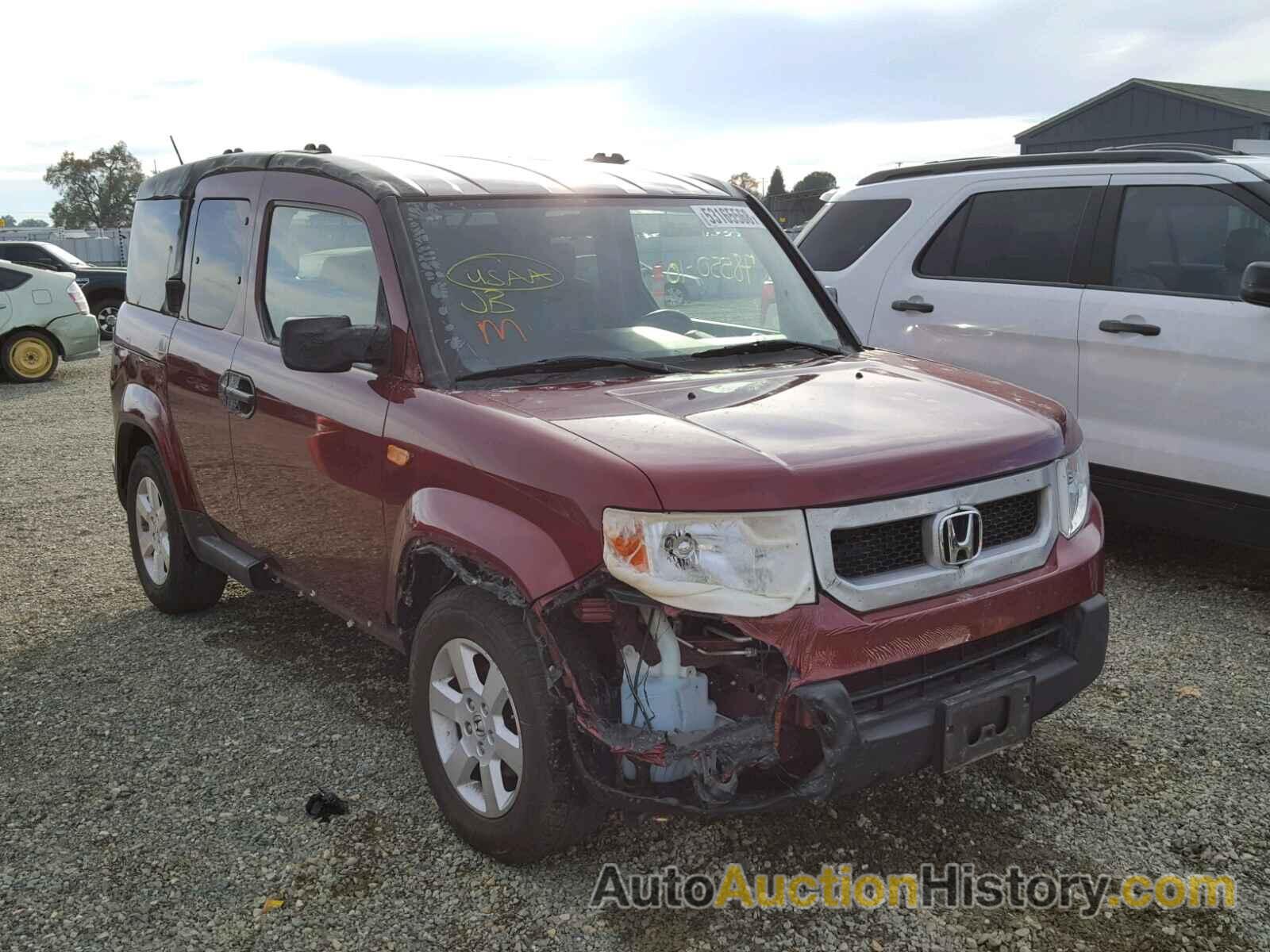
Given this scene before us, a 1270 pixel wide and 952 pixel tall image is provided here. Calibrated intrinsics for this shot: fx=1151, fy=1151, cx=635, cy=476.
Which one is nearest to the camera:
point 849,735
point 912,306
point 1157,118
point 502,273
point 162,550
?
point 849,735

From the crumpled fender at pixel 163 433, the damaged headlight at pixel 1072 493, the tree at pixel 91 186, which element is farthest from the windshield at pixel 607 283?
the tree at pixel 91 186

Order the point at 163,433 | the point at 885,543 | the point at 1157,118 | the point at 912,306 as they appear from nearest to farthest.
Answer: the point at 885,543, the point at 163,433, the point at 912,306, the point at 1157,118

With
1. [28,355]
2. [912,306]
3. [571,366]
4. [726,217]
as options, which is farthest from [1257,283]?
[28,355]

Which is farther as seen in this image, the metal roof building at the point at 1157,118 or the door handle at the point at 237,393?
the metal roof building at the point at 1157,118

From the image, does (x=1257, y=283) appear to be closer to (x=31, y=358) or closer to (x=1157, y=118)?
(x=31, y=358)

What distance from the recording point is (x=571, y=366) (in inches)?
136

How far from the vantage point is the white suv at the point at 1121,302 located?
505cm

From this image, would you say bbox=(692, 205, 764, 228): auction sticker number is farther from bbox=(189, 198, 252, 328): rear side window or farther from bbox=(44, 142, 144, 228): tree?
bbox=(44, 142, 144, 228): tree

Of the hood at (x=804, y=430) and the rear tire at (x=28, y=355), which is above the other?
the hood at (x=804, y=430)

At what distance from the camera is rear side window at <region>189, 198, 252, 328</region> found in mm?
4391

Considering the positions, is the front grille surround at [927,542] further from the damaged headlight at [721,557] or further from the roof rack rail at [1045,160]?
the roof rack rail at [1045,160]

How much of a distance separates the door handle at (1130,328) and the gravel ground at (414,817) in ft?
4.00

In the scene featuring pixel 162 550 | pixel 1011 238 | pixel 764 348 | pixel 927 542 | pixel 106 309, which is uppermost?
pixel 1011 238

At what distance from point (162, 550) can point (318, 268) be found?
1990mm
